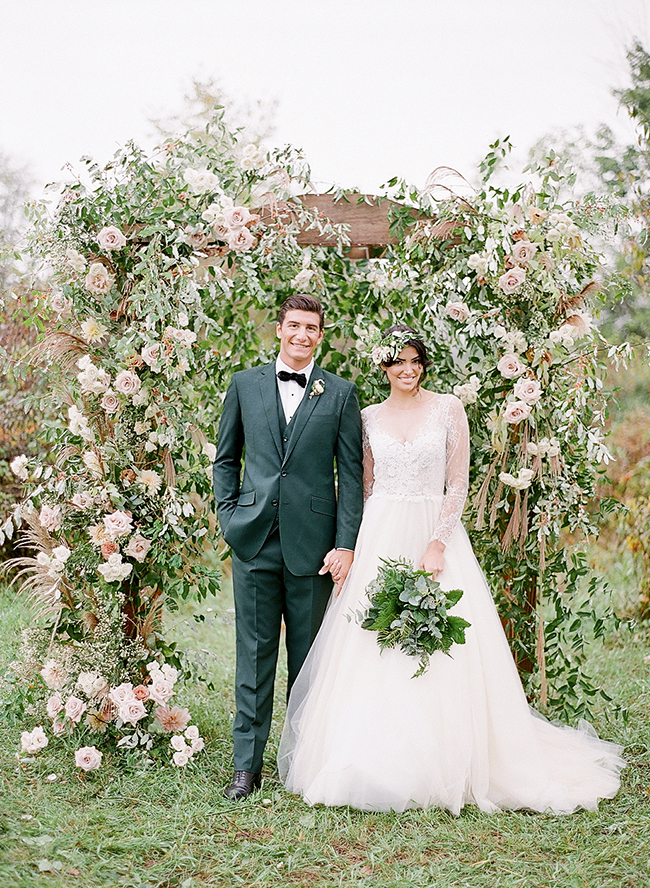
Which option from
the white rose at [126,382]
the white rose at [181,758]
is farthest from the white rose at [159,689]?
the white rose at [126,382]

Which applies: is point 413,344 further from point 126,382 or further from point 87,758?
point 87,758

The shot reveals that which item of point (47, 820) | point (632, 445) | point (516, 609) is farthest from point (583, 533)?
point (632, 445)

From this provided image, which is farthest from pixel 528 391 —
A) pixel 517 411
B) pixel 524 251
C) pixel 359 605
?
pixel 359 605

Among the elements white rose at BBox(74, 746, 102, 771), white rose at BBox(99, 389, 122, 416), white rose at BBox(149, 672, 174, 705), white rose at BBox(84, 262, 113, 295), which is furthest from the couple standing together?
white rose at BBox(84, 262, 113, 295)

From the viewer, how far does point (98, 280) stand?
3387 mm

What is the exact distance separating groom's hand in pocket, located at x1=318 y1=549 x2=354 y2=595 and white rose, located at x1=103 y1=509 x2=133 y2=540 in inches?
32.4

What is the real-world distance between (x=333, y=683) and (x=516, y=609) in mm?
1081

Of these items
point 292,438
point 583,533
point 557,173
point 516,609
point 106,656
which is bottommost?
point 106,656

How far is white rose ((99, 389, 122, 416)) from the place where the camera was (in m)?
3.38

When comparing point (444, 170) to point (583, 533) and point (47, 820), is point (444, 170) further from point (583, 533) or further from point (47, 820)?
point (47, 820)

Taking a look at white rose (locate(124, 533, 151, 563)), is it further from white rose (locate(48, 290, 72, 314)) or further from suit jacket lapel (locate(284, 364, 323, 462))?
white rose (locate(48, 290, 72, 314))

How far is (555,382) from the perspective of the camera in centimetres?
362

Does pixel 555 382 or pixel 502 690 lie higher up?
pixel 555 382

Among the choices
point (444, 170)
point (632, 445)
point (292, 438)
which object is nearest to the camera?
point (292, 438)
